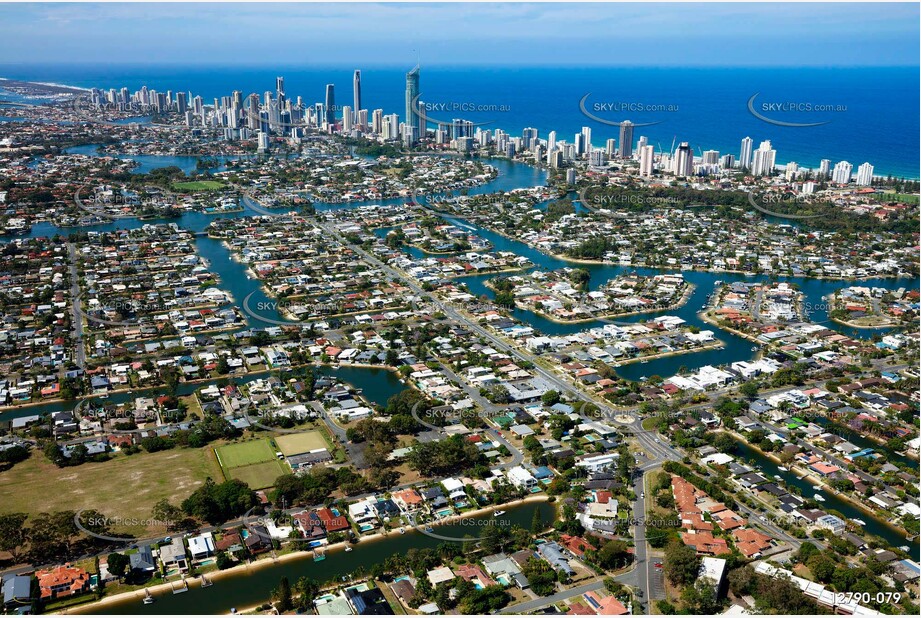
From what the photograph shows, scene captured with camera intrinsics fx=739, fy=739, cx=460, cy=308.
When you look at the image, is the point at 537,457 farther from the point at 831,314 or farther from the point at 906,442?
the point at 831,314

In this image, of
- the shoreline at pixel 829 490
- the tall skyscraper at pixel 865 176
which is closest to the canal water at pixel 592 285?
the shoreline at pixel 829 490

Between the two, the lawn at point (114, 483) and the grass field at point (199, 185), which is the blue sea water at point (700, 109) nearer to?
the grass field at point (199, 185)

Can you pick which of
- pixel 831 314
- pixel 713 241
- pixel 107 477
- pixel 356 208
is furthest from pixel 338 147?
pixel 107 477

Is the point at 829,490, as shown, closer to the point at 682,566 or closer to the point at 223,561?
the point at 682,566

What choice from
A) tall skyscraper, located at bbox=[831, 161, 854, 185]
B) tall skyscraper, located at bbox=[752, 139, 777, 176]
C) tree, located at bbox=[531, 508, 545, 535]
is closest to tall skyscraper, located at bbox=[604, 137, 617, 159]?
tall skyscraper, located at bbox=[752, 139, 777, 176]

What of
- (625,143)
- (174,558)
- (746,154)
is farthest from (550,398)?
(625,143)
